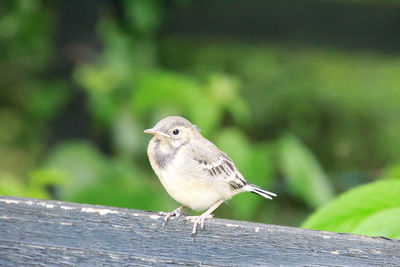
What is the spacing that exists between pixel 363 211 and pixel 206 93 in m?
1.64

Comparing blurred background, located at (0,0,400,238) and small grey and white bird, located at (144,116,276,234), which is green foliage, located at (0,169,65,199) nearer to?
blurred background, located at (0,0,400,238)

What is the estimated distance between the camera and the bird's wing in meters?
2.22

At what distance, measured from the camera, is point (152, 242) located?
167 centimetres

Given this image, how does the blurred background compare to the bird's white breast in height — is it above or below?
above

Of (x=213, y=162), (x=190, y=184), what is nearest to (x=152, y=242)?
(x=190, y=184)

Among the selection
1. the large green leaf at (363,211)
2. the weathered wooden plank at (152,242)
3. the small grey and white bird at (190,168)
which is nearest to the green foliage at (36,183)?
Answer: the small grey and white bird at (190,168)

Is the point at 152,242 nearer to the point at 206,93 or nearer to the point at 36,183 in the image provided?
the point at 36,183

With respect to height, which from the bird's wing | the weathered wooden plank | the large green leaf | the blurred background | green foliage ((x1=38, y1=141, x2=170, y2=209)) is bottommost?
the weathered wooden plank

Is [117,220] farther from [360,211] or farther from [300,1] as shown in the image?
[300,1]

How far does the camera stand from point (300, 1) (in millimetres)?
3525

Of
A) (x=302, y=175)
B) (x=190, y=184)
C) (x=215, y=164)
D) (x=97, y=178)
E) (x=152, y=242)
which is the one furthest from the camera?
(x=97, y=178)

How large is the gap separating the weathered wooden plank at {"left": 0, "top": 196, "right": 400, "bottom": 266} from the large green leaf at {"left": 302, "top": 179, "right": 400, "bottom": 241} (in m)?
0.07

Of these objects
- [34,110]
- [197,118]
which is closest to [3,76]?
[34,110]

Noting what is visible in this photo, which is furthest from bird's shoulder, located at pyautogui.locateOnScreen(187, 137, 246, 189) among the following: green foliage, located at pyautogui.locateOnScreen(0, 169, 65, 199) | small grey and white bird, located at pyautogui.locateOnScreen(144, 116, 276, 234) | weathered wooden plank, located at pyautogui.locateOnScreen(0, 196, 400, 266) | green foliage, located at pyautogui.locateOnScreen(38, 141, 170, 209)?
green foliage, located at pyautogui.locateOnScreen(0, 169, 65, 199)
